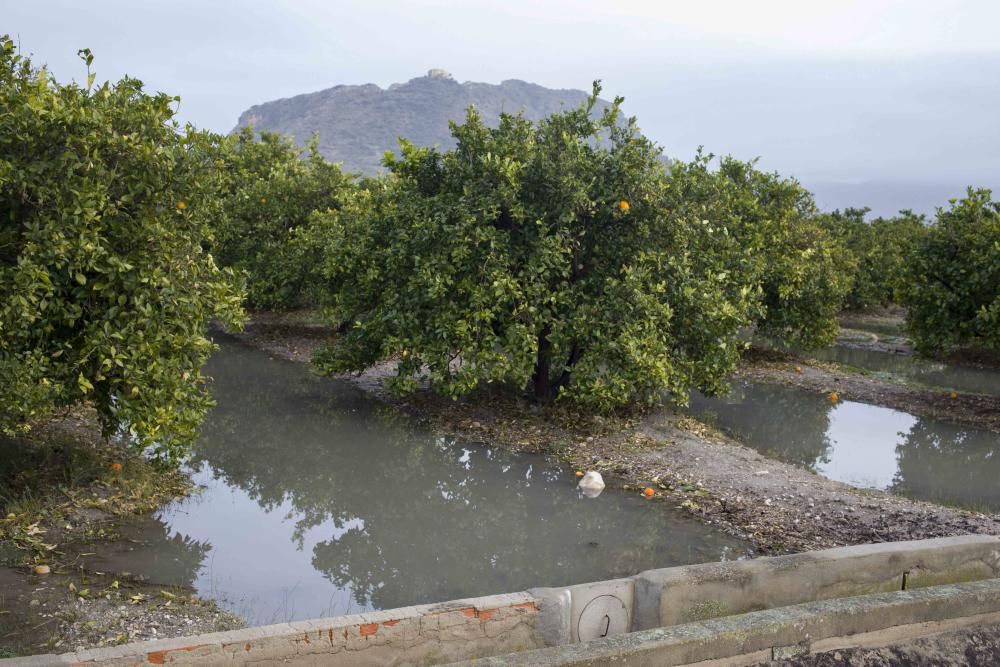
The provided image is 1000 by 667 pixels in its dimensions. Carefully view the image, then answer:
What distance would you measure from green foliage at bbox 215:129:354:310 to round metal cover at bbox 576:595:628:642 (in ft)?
49.4

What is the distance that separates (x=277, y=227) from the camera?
2267 centimetres

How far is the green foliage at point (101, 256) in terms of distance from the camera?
824cm

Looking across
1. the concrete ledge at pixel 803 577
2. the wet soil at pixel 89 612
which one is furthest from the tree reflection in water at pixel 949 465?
the wet soil at pixel 89 612

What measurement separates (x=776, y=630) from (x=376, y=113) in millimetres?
140260

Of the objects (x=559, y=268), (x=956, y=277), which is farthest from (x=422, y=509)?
(x=956, y=277)

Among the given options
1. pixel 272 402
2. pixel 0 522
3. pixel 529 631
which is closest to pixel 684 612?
pixel 529 631

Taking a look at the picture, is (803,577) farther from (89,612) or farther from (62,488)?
(62,488)

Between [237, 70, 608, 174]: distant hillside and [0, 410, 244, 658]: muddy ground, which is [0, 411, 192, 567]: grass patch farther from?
[237, 70, 608, 174]: distant hillside

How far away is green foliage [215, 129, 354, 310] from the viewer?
69.9 feet

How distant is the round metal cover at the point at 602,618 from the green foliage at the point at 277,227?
15.1 m

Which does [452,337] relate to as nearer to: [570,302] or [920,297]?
[570,302]

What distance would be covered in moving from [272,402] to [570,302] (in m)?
6.33

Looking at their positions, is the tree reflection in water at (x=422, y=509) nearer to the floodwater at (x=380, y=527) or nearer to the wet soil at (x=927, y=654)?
the floodwater at (x=380, y=527)

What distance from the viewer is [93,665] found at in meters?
4.62
